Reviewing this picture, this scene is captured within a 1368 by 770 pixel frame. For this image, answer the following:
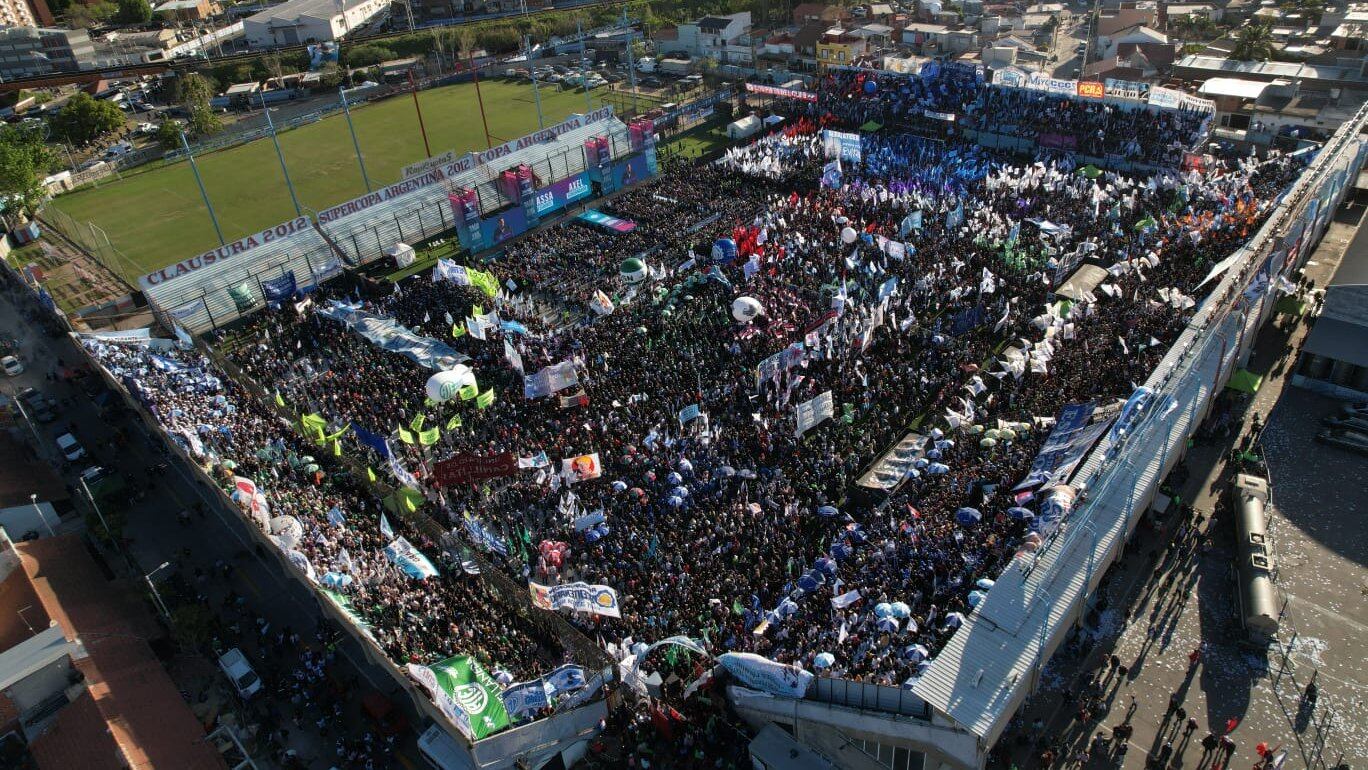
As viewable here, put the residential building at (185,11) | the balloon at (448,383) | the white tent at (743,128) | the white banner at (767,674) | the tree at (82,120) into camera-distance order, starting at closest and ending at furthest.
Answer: the white banner at (767,674)
the balloon at (448,383)
the white tent at (743,128)
the tree at (82,120)
the residential building at (185,11)

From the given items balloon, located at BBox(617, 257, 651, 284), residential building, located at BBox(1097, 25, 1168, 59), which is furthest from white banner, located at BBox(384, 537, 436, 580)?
residential building, located at BBox(1097, 25, 1168, 59)

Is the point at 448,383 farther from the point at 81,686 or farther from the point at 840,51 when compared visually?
the point at 840,51

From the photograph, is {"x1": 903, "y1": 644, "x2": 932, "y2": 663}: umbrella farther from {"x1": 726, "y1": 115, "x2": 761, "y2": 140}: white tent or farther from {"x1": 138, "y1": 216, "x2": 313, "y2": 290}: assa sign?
{"x1": 726, "y1": 115, "x2": 761, "y2": 140}: white tent

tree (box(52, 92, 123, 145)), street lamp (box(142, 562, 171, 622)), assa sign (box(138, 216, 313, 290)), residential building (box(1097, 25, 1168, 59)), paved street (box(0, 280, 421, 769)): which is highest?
tree (box(52, 92, 123, 145))

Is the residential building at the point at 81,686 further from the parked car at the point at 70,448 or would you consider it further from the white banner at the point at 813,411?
the white banner at the point at 813,411

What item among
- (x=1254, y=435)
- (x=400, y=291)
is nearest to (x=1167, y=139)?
(x=1254, y=435)

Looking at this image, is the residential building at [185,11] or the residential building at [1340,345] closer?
the residential building at [1340,345]

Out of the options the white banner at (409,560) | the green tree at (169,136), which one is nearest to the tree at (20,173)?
the green tree at (169,136)
